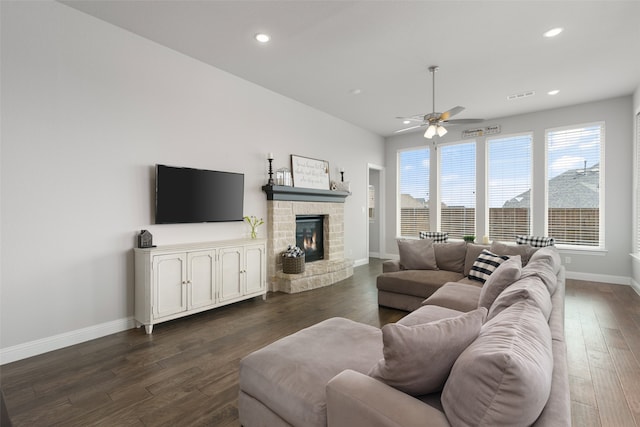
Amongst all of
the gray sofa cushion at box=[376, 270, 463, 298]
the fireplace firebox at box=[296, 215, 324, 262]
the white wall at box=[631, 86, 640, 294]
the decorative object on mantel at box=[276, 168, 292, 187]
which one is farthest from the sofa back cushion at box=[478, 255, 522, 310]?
the white wall at box=[631, 86, 640, 294]

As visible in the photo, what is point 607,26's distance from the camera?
3.15 m

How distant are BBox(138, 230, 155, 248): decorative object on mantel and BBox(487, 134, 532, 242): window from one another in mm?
6346

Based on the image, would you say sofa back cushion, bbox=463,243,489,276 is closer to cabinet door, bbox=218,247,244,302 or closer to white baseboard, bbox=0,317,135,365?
cabinet door, bbox=218,247,244,302

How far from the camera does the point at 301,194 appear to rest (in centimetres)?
536

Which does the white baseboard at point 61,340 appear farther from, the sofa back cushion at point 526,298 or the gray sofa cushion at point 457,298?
the sofa back cushion at point 526,298

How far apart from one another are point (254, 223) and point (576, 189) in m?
5.77

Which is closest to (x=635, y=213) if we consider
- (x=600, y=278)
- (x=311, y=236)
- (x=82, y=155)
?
(x=600, y=278)

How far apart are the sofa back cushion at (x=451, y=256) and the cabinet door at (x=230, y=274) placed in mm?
2733

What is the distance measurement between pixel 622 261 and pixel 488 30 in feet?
15.6

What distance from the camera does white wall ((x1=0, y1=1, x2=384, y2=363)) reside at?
2.67 m

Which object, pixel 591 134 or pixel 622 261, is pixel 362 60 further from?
pixel 622 261

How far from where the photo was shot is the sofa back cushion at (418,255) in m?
4.33

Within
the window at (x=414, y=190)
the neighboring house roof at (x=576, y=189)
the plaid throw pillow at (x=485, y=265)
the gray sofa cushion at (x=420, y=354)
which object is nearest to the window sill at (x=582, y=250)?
the neighboring house roof at (x=576, y=189)

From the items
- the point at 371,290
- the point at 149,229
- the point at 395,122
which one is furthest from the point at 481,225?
the point at 149,229
